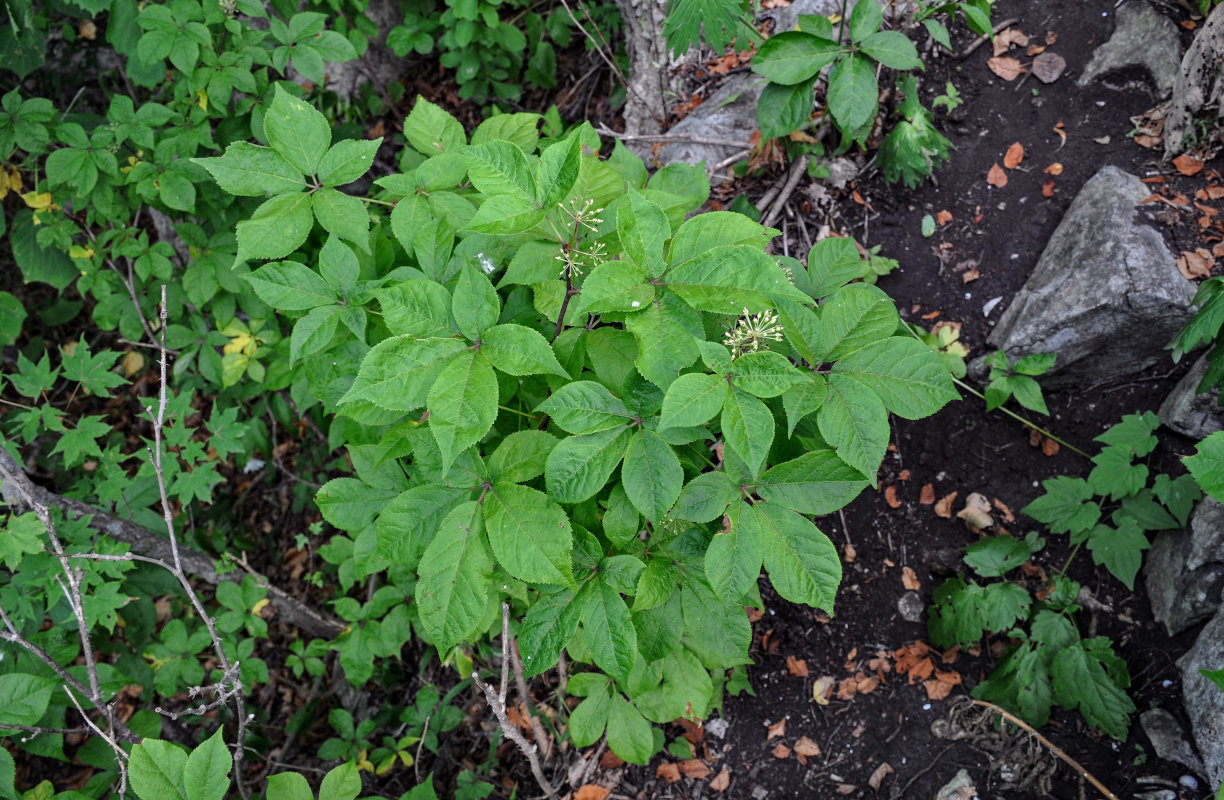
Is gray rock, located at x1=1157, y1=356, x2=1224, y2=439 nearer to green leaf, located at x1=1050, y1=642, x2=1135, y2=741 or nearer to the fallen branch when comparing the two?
green leaf, located at x1=1050, y1=642, x2=1135, y2=741

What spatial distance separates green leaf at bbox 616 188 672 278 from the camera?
142 cm

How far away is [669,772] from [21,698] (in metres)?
2.18

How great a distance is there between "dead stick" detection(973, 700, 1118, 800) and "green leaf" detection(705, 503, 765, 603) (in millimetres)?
1573

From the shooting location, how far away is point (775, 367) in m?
1.44

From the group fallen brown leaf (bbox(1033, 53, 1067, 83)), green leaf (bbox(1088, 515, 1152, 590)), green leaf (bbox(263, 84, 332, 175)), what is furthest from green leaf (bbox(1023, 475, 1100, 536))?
green leaf (bbox(263, 84, 332, 175))

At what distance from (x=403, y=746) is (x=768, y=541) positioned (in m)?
2.43

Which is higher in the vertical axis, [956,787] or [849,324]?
[849,324]

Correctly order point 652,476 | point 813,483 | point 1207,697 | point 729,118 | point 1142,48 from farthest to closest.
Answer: point 729,118, point 1142,48, point 1207,697, point 813,483, point 652,476

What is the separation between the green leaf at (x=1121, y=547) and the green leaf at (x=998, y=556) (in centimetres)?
23

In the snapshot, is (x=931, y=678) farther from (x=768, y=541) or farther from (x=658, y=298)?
(x=658, y=298)

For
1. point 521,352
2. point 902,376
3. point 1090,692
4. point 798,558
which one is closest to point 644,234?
point 521,352

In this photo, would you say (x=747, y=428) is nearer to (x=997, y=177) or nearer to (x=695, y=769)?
(x=695, y=769)

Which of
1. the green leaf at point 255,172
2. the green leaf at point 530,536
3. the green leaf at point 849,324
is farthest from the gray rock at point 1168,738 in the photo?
the green leaf at point 255,172

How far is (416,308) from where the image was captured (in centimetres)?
154
